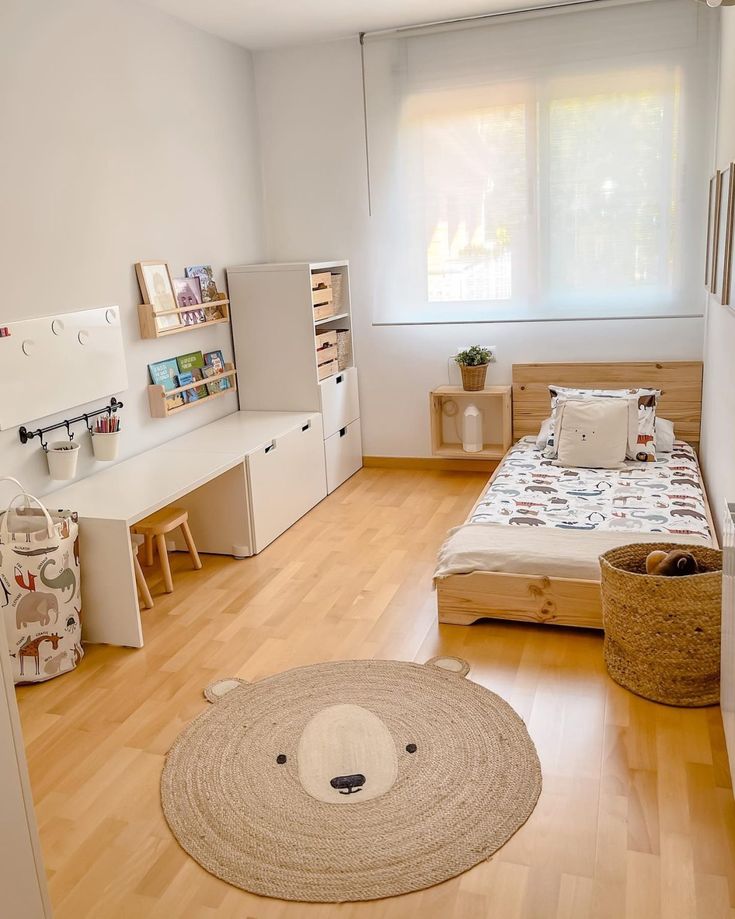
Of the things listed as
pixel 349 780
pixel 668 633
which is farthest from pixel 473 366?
pixel 349 780

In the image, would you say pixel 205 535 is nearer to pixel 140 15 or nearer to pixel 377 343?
pixel 377 343

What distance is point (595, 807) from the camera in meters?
2.12

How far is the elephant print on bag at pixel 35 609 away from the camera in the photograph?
9.31 ft

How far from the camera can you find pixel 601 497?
370cm

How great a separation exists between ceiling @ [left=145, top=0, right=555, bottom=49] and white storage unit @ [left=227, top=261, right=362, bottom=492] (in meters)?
1.24

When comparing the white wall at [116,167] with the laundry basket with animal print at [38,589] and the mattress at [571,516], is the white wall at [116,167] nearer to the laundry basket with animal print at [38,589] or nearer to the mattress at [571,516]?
the laundry basket with animal print at [38,589]

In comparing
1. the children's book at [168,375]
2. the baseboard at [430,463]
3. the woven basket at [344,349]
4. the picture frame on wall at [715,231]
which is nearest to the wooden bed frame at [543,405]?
the baseboard at [430,463]

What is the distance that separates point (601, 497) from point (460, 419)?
5.39 ft

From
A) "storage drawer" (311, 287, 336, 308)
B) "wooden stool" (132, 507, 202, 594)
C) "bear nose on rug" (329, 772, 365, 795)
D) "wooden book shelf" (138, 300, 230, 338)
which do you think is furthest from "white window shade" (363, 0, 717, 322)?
"bear nose on rug" (329, 772, 365, 795)

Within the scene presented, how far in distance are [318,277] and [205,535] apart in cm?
165

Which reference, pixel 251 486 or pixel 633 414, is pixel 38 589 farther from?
pixel 633 414

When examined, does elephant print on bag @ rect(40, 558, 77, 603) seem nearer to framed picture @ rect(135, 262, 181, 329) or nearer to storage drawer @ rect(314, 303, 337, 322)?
framed picture @ rect(135, 262, 181, 329)

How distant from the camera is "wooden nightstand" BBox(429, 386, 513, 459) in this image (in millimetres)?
4969

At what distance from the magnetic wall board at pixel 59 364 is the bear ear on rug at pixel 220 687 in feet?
4.04
